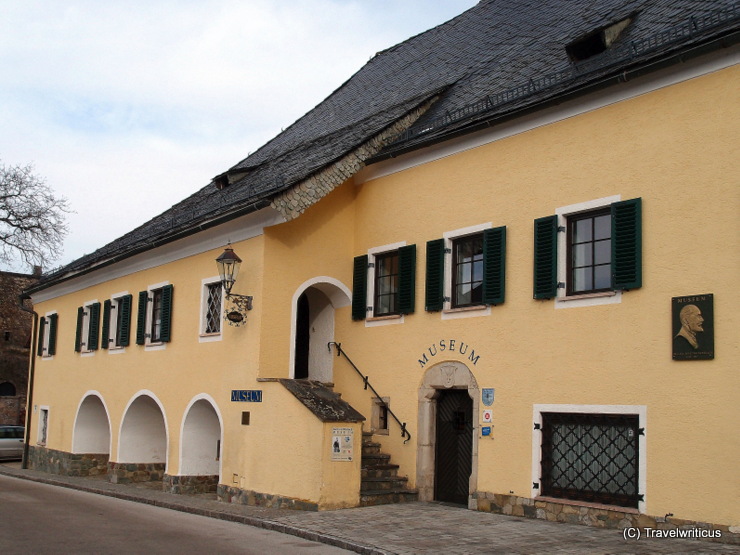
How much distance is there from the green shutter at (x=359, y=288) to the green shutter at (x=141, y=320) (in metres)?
6.29

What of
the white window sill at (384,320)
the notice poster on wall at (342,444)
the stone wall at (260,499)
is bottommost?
the stone wall at (260,499)

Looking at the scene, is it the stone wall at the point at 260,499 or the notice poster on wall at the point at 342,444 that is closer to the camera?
the notice poster on wall at the point at 342,444

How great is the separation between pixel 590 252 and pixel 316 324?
267 inches

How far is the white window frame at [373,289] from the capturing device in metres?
15.9

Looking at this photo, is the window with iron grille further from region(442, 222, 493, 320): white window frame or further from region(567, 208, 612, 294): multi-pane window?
region(442, 222, 493, 320): white window frame

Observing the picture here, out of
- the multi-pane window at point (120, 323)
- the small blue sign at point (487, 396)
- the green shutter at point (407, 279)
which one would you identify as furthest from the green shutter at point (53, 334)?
the small blue sign at point (487, 396)

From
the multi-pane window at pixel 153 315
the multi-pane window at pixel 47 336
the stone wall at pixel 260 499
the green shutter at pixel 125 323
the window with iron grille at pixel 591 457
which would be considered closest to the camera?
the window with iron grille at pixel 591 457

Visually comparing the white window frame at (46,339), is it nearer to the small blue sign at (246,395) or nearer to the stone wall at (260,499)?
the small blue sign at (246,395)

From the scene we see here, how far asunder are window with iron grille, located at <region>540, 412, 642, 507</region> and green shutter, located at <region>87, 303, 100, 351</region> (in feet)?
47.8

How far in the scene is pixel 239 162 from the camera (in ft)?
81.7

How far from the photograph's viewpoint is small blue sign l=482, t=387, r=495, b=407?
1376 cm

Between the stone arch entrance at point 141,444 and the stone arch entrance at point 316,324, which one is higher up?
the stone arch entrance at point 316,324

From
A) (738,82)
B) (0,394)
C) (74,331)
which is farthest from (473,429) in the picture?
(0,394)

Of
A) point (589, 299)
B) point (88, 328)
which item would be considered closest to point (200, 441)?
point (88, 328)
